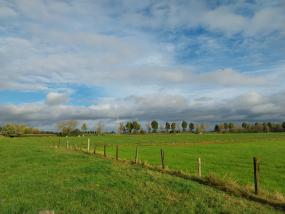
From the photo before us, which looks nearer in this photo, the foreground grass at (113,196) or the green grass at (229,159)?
the foreground grass at (113,196)

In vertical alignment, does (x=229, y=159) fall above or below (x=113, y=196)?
below

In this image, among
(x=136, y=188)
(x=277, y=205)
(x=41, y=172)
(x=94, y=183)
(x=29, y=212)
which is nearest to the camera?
(x=29, y=212)

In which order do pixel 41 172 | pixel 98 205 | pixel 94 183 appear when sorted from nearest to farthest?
1. pixel 98 205
2. pixel 94 183
3. pixel 41 172

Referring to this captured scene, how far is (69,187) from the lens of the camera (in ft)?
49.3

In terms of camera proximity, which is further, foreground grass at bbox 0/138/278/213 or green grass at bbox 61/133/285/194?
green grass at bbox 61/133/285/194

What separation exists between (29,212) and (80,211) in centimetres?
154

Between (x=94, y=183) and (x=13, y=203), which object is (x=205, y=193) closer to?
(x=94, y=183)

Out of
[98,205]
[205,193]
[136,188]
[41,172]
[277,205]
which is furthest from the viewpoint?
[41,172]

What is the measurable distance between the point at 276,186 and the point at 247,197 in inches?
304

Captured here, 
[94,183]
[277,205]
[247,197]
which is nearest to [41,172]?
[94,183]

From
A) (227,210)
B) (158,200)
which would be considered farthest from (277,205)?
(158,200)

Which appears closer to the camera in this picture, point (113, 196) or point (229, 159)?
point (113, 196)

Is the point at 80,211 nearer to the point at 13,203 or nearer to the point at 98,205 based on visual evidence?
the point at 98,205

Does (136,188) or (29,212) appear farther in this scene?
(136,188)
